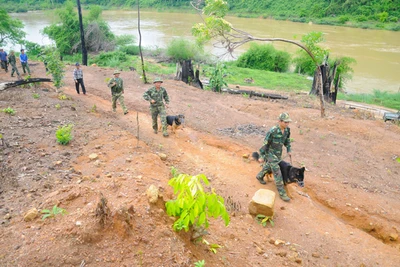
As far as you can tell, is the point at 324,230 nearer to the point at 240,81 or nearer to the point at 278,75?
the point at 240,81

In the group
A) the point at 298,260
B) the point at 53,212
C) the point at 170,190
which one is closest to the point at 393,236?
the point at 298,260

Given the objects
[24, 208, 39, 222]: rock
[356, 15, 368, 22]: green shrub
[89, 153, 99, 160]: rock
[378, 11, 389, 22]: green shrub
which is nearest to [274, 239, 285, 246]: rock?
[24, 208, 39, 222]: rock

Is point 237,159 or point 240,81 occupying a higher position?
point 237,159

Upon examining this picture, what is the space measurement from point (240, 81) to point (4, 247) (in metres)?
18.6

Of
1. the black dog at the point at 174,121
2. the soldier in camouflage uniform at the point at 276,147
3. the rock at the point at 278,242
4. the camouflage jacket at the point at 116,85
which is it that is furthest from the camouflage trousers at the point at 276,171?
the camouflage jacket at the point at 116,85

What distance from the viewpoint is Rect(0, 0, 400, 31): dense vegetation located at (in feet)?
130

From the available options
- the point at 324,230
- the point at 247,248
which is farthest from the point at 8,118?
the point at 324,230

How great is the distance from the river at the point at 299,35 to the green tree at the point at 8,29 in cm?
484

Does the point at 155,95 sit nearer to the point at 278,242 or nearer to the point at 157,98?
the point at 157,98

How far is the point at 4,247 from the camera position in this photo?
9.77 feet

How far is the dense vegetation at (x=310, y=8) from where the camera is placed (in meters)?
39.7

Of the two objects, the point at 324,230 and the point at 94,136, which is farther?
the point at 94,136

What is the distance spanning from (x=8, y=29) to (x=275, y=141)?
22190mm

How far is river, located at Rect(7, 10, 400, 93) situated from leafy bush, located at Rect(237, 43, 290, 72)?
2.71 m
